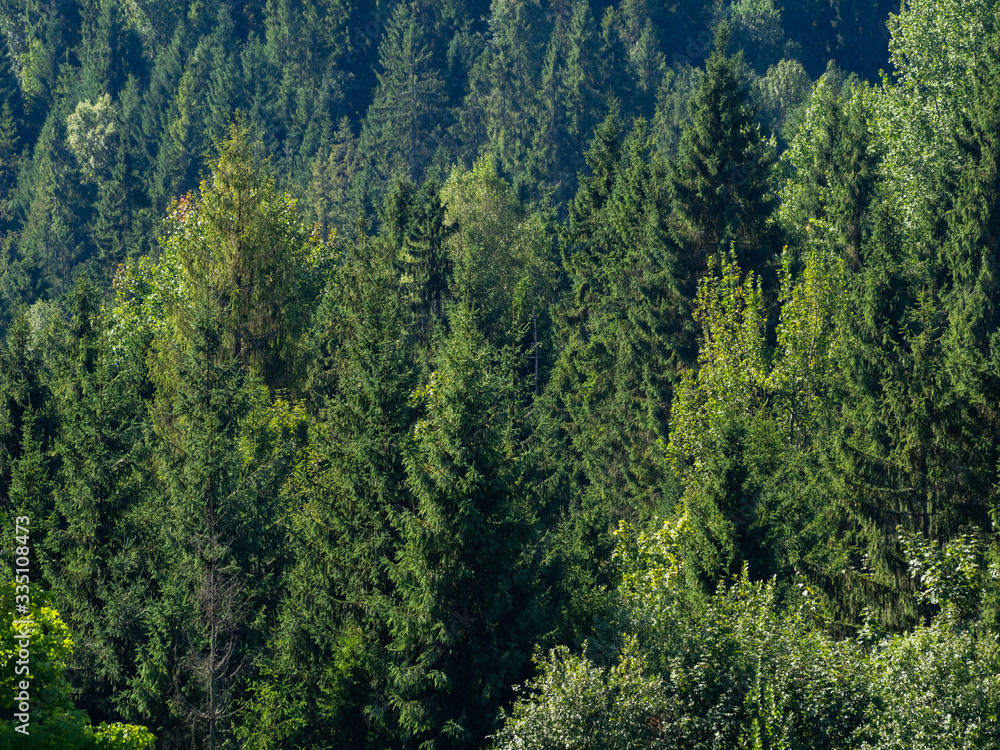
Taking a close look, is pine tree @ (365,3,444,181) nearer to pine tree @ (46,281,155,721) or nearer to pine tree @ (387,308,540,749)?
pine tree @ (46,281,155,721)

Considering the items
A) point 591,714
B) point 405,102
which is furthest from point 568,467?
point 405,102

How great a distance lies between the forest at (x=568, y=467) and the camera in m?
19.1

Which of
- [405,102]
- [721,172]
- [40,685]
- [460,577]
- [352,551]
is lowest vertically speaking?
[40,685]

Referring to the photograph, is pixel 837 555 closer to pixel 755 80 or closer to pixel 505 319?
pixel 505 319

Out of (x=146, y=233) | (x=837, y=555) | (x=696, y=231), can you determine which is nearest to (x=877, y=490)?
(x=837, y=555)

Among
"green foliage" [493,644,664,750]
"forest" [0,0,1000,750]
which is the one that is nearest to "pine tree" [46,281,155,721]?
"forest" [0,0,1000,750]

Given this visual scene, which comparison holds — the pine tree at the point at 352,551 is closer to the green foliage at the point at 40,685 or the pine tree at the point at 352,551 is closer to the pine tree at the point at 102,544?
the pine tree at the point at 102,544

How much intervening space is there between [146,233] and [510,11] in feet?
153

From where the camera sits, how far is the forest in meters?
19.1

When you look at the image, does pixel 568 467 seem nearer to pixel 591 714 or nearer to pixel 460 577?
pixel 460 577

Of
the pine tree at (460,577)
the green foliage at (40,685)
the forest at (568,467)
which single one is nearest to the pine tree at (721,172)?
the forest at (568,467)

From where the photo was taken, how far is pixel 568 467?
160 ft

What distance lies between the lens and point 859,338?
31.1 metres

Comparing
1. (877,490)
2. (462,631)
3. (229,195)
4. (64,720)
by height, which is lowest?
(64,720)
